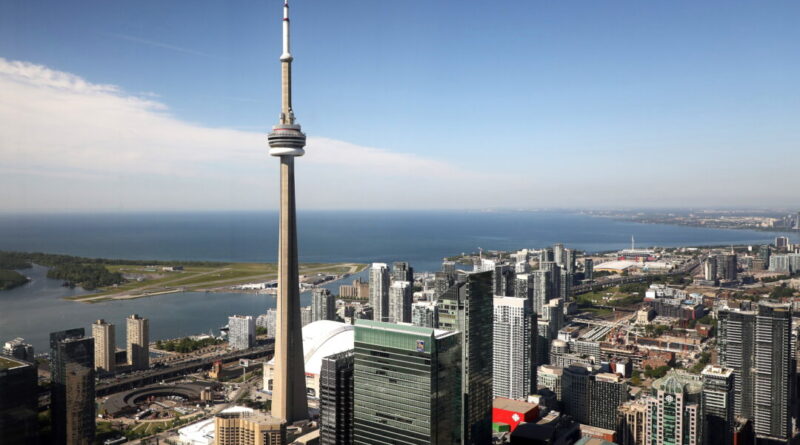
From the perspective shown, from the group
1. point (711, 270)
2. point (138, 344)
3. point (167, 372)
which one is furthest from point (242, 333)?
point (711, 270)

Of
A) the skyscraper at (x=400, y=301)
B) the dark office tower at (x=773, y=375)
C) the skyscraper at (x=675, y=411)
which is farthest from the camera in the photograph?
the skyscraper at (x=400, y=301)

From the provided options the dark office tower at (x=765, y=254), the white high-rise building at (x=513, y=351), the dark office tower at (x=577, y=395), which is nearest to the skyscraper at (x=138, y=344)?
the white high-rise building at (x=513, y=351)

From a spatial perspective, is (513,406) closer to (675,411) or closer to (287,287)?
(675,411)

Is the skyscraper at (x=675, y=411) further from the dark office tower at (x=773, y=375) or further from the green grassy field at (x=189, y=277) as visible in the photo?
the green grassy field at (x=189, y=277)

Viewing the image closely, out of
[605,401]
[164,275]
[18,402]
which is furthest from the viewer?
[164,275]

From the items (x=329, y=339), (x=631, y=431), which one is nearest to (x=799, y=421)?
(x=631, y=431)
